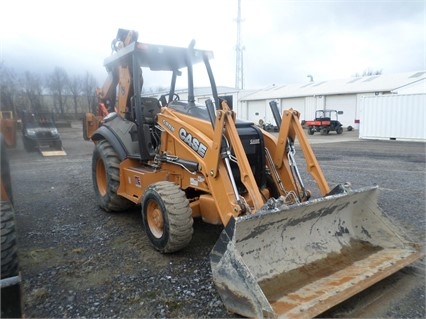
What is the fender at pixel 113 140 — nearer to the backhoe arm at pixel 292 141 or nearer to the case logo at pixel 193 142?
the case logo at pixel 193 142

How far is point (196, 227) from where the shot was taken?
471 centimetres

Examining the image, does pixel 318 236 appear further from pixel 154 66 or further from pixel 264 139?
pixel 154 66

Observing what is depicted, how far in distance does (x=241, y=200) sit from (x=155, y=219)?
1106 millimetres

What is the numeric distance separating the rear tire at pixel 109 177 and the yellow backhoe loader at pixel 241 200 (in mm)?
15

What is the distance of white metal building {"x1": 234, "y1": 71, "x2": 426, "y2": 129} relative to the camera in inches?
1143

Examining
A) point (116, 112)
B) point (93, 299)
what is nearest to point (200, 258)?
point (93, 299)

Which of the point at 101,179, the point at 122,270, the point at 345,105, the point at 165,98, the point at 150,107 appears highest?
the point at 345,105

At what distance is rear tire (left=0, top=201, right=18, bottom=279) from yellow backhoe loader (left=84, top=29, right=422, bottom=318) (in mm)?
1352

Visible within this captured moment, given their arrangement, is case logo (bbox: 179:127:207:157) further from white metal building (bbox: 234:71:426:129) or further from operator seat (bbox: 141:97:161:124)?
white metal building (bbox: 234:71:426:129)

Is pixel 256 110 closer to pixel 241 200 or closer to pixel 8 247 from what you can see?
pixel 241 200

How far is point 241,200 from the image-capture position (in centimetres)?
336

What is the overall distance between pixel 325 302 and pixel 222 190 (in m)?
1.36

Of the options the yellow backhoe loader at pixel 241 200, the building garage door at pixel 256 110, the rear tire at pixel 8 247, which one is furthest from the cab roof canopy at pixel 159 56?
the building garage door at pixel 256 110

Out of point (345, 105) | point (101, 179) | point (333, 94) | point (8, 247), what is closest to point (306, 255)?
point (8, 247)
